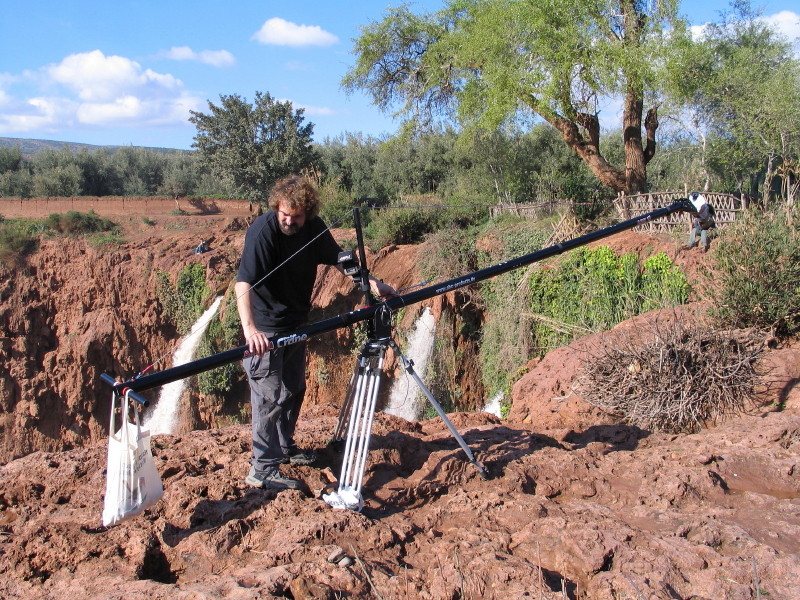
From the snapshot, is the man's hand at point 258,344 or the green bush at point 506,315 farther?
the green bush at point 506,315

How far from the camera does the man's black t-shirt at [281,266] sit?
11.7 feet

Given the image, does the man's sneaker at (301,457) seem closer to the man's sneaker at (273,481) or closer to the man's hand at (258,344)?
the man's sneaker at (273,481)

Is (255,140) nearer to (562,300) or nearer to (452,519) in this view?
(562,300)

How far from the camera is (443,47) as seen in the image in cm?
2028

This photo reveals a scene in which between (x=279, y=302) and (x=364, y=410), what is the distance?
2.69 feet

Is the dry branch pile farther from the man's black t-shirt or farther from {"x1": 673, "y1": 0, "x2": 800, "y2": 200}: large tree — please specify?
{"x1": 673, "y1": 0, "x2": 800, "y2": 200}: large tree

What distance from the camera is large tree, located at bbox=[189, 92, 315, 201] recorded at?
2425cm

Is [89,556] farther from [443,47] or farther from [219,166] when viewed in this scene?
[219,166]

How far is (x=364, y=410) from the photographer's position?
3586mm

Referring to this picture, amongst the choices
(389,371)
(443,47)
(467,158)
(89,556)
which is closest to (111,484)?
(89,556)

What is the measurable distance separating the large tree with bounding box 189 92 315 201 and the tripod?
21415mm

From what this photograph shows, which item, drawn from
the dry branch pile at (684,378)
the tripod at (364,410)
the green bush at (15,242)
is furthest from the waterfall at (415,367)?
Answer: the green bush at (15,242)

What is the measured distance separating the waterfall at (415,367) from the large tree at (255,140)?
42.7 feet

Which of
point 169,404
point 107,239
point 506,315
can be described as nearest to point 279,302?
point 506,315
